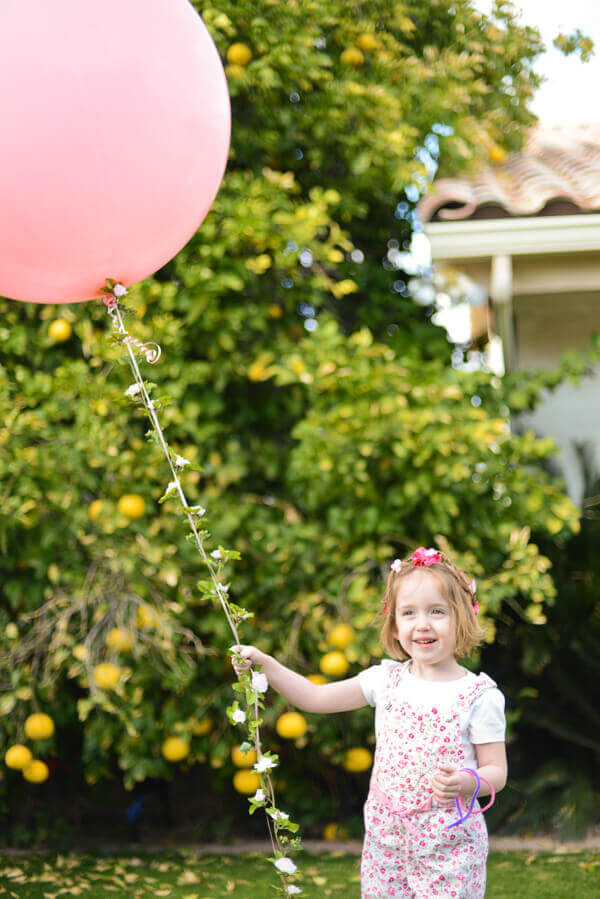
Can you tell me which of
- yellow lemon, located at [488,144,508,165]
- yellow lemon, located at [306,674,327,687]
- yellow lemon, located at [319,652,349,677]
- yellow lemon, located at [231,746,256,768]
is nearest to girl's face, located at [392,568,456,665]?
yellow lemon, located at [319,652,349,677]

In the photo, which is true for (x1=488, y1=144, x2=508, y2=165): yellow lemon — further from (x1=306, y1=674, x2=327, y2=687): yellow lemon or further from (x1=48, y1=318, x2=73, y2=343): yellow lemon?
(x1=306, y1=674, x2=327, y2=687): yellow lemon

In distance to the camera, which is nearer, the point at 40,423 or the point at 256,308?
the point at 40,423

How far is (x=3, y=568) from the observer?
4.15 meters

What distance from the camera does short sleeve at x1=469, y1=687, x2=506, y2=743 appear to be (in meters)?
2.05

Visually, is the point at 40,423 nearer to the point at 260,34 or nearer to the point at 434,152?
the point at 260,34

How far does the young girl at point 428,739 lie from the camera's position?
2.06 metres

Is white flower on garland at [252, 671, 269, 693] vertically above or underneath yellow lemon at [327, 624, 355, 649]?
underneath

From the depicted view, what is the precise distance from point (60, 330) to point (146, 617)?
1.25m

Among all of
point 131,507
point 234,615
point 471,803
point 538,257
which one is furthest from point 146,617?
point 538,257

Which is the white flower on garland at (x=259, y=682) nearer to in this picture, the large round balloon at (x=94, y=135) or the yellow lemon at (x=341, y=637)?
the large round balloon at (x=94, y=135)

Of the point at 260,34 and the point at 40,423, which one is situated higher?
the point at 260,34

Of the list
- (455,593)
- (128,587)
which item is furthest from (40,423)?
(455,593)

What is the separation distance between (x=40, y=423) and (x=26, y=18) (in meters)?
1.99

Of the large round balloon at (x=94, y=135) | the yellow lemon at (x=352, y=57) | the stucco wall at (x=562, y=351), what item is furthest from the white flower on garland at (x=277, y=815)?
the stucco wall at (x=562, y=351)
